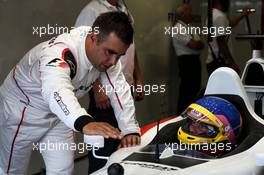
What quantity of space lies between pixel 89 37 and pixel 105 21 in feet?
0.40

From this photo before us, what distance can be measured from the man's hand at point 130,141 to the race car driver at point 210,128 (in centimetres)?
16

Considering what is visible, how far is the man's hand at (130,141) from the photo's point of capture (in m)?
1.85

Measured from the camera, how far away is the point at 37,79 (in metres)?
1.98

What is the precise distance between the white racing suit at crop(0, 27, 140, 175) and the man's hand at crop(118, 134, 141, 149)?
0.15 ft

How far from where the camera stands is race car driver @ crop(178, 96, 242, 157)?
1.76 meters

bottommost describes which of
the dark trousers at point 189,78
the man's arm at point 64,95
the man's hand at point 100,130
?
the dark trousers at point 189,78

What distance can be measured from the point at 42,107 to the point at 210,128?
68cm

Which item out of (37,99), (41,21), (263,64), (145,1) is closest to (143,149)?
(37,99)

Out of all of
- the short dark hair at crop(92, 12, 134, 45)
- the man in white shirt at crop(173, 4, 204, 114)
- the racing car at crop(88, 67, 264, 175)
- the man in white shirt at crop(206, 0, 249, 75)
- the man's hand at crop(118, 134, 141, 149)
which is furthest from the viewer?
the man in white shirt at crop(173, 4, 204, 114)

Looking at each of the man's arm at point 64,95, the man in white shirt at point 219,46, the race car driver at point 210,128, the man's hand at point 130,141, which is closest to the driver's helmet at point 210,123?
the race car driver at point 210,128

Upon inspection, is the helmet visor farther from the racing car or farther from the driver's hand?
the driver's hand

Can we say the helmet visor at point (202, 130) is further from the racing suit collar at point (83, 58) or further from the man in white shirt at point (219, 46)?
the man in white shirt at point (219, 46)

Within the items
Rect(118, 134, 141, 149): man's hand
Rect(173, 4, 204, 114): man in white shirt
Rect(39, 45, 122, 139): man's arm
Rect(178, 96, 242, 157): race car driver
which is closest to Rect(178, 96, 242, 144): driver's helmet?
Rect(178, 96, 242, 157): race car driver

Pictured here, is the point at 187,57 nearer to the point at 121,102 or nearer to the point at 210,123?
the point at 121,102
